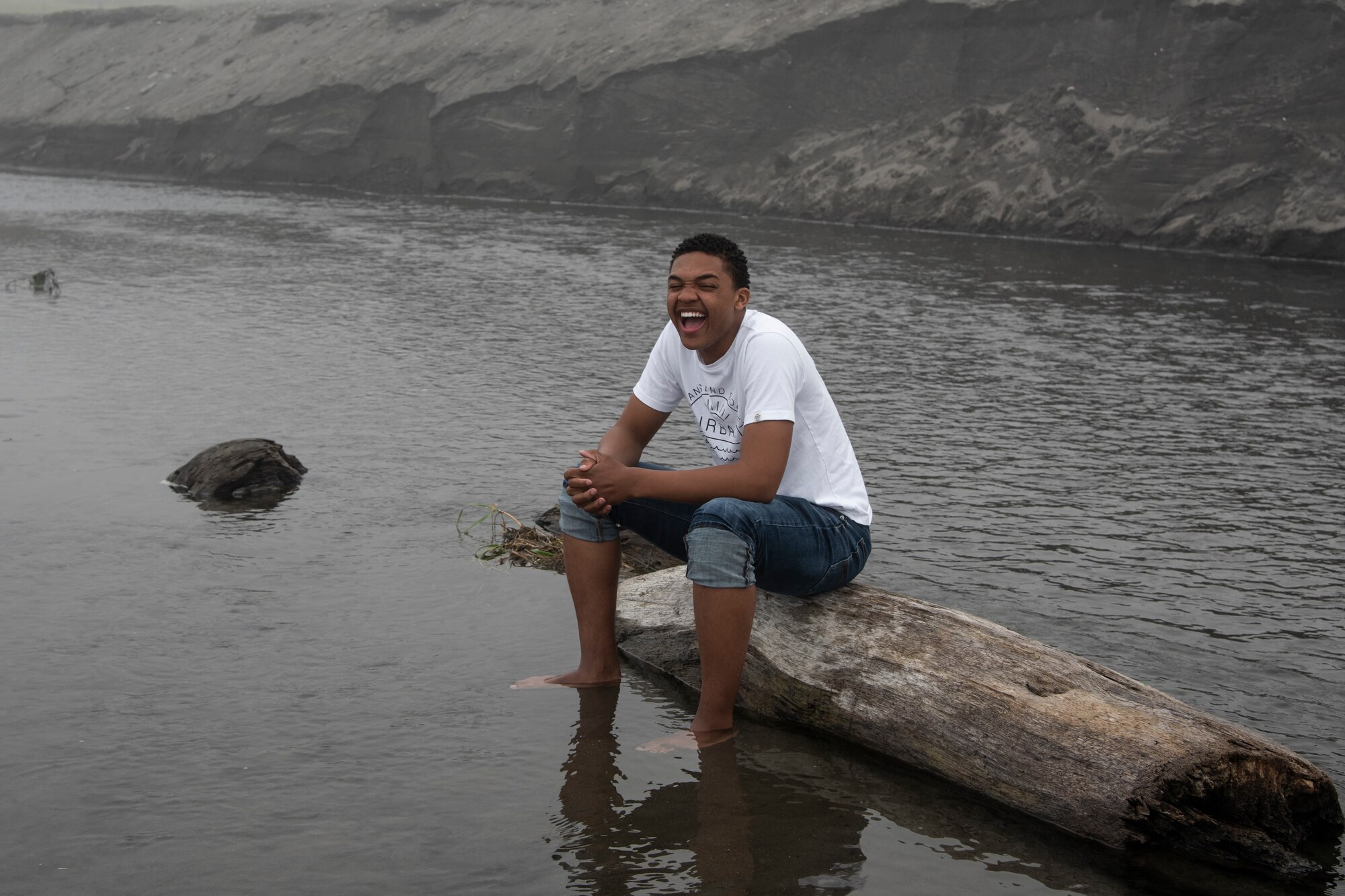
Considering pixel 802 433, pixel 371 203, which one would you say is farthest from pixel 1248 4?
pixel 802 433

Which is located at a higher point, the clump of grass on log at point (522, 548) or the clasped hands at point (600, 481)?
the clasped hands at point (600, 481)

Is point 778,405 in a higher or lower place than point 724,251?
lower

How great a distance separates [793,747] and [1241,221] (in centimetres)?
2501

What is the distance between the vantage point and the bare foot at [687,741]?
16.3 ft

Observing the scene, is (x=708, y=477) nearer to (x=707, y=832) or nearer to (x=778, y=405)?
(x=778, y=405)

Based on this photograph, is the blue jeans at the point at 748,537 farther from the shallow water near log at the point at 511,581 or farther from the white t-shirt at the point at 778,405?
the shallow water near log at the point at 511,581

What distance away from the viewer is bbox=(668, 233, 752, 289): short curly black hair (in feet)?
16.9

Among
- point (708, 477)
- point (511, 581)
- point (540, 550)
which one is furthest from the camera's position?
point (540, 550)

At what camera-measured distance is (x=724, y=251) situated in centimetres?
519

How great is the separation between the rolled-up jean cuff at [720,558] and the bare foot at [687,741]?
594 millimetres

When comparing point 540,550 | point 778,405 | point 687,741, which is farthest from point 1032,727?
point 540,550

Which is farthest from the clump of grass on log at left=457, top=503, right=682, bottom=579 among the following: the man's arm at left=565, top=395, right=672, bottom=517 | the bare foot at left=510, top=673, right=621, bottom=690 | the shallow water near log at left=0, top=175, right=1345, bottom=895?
the man's arm at left=565, top=395, right=672, bottom=517

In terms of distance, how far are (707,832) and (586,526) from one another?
1.49 metres

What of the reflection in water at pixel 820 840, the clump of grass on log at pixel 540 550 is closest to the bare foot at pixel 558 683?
the reflection in water at pixel 820 840
